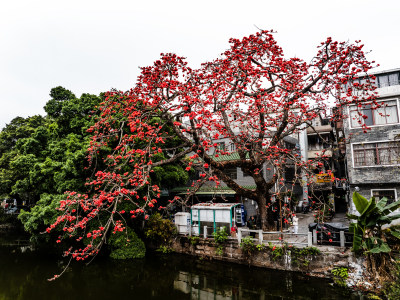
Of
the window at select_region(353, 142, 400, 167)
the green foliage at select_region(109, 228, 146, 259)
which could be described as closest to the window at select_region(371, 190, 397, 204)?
the window at select_region(353, 142, 400, 167)

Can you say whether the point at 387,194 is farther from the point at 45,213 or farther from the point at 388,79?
the point at 45,213

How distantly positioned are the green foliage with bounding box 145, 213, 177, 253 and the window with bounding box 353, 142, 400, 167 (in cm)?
1135

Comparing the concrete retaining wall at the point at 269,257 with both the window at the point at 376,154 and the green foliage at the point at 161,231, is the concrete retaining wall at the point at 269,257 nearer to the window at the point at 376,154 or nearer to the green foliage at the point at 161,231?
the green foliage at the point at 161,231

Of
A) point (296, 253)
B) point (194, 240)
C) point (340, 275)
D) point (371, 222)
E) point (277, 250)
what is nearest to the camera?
point (371, 222)

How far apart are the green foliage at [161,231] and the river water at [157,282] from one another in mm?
1396

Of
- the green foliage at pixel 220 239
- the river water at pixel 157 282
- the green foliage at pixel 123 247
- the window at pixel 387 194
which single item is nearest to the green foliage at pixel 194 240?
the river water at pixel 157 282

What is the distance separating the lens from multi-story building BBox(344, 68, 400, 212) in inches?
521

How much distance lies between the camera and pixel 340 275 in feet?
30.6

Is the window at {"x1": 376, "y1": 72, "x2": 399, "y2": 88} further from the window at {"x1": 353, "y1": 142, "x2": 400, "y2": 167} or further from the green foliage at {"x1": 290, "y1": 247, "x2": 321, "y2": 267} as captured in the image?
the green foliage at {"x1": 290, "y1": 247, "x2": 321, "y2": 267}

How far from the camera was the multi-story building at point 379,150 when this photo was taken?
1324 cm

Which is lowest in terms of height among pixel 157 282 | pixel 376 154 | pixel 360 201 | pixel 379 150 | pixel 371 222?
pixel 157 282

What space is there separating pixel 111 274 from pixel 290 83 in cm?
1114

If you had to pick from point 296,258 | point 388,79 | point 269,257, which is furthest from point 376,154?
point 269,257

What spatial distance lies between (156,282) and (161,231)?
157 inches
